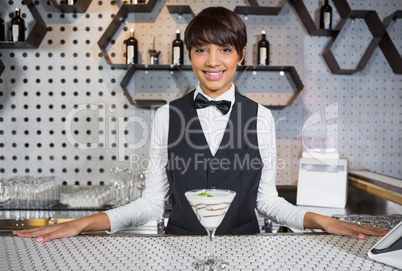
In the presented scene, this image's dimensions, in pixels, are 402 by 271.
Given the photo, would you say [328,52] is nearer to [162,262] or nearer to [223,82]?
[223,82]

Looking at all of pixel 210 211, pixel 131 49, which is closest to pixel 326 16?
pixel 131 49

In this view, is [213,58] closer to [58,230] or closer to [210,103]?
[210,103]

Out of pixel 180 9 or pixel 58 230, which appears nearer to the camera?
pixel 58 230

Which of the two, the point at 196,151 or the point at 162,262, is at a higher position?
the point at 196,151

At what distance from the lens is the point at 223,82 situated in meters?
1.62

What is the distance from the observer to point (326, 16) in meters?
3.43

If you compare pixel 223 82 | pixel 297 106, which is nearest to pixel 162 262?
pixel 223 82

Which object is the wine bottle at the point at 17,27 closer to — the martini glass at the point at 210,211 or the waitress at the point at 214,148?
the waitress at the point at 214,148

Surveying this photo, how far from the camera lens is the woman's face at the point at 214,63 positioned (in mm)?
1539

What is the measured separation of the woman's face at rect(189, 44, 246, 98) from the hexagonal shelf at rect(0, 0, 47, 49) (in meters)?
2.34

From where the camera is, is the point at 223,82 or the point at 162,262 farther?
the point at 223,82

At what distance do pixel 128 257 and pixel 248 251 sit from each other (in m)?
0.35

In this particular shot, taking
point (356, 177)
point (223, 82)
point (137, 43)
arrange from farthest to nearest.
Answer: point (137, 43) → point (356, 177) → point (223, 82)

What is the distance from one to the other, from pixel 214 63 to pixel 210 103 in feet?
0.83
